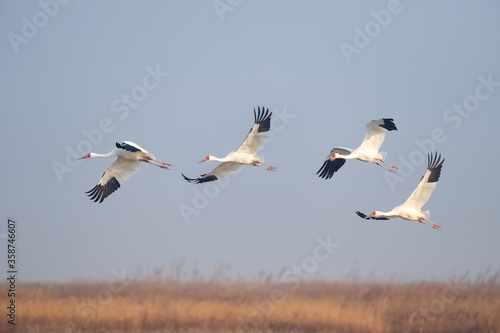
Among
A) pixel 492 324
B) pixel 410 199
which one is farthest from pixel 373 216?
pixel 492 324

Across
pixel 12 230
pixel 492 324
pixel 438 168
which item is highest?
pixel 438 168

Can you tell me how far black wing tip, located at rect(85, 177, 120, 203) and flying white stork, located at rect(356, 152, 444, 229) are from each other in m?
6.91

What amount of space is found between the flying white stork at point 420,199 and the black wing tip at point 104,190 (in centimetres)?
691

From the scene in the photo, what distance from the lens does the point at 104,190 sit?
21516 millimetres

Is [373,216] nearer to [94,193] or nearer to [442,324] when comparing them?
[442,324]

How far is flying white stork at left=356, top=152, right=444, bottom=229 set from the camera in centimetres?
1861

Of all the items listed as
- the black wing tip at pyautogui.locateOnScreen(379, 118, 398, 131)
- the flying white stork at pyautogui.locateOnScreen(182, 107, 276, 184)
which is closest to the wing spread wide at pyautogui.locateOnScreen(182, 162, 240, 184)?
the flying white stork at pyautogui.locateOnScreen(182, 107, 276, 184)

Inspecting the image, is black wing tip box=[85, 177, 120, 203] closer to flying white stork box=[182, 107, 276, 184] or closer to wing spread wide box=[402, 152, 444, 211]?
flying white stork box=[182, 107, 276, 184]

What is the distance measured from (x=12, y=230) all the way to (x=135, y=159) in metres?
3.44

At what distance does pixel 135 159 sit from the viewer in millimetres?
20938

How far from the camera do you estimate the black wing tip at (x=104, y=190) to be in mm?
21469

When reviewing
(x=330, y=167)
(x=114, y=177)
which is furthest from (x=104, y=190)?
(x=330, y=167)

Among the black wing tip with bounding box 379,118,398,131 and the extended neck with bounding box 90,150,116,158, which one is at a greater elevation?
the black wing tip with bounding box 379,118,398,131

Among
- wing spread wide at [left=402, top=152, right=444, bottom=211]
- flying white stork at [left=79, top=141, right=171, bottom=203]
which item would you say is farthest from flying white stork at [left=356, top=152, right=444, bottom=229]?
flying white stork at [left=79, top=141, right=171, bottom=203]
